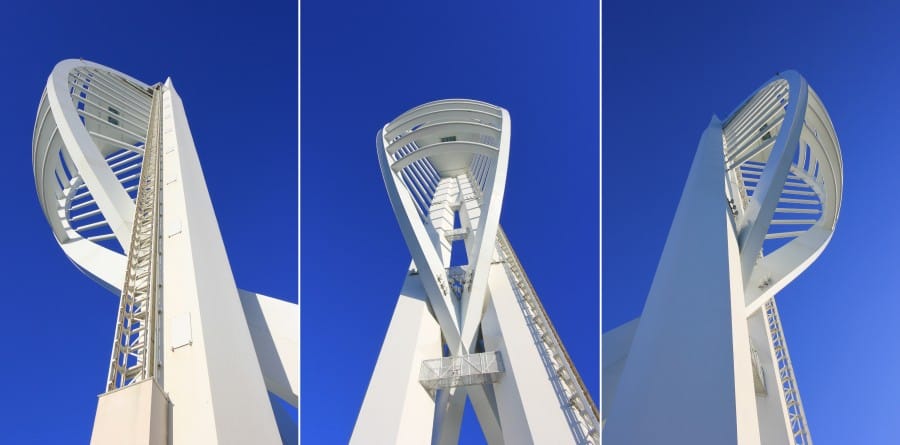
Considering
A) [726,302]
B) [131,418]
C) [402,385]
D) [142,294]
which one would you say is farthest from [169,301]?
[726,302]

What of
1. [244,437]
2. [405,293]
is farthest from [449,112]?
[244,437]

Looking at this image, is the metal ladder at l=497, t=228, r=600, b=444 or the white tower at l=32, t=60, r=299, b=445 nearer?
the white tower at l=32, t=60, r=299, b=445

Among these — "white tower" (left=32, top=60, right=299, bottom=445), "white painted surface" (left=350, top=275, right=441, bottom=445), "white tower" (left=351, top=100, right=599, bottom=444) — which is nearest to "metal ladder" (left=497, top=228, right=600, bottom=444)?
"white tower" (left=351, top=100, right=599, bottom=444)

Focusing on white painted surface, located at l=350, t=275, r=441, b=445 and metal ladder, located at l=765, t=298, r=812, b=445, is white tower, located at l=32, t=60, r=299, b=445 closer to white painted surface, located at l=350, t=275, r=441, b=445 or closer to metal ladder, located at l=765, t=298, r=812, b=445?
white painted surface, located at l=350, t=275, r=441, b=445

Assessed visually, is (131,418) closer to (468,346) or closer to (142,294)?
(142,294)

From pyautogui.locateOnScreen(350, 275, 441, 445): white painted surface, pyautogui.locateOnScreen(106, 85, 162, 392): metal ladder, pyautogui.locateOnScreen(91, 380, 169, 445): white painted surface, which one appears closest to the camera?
pyautogui.locateOnScreen(91, 380, 169, 445): white painted surface

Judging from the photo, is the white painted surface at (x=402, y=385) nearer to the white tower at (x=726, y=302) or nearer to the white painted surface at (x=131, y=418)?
the white tower at (x=726, y=302)

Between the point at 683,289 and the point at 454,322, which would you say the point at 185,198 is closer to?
the point at 454,322
